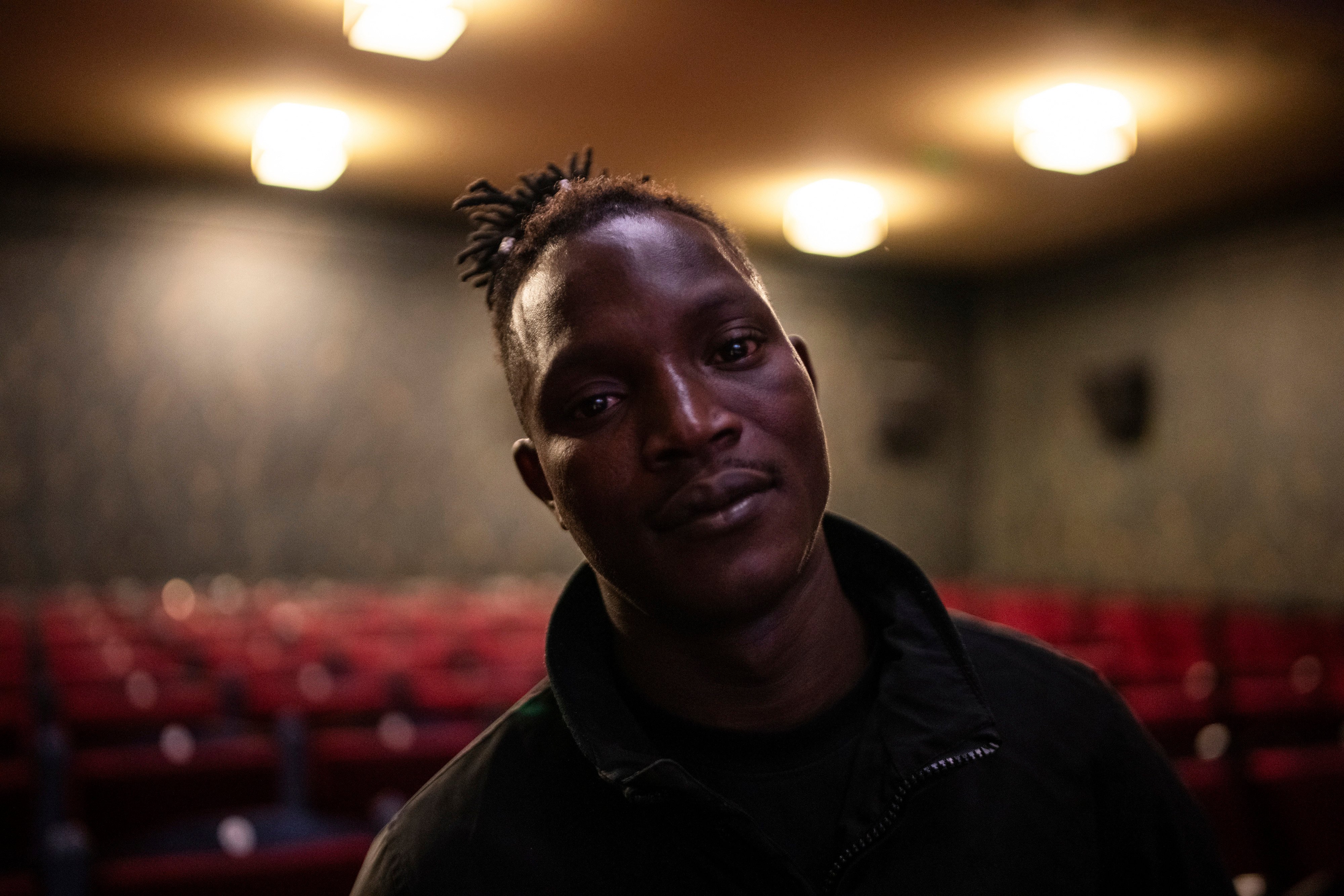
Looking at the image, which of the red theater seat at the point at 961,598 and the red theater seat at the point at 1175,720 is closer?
the red theater seat at the point at 1175,720

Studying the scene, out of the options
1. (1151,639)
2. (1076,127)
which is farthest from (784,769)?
(1151,639)

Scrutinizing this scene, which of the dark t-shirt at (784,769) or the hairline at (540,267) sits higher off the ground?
the hairline at (540,267)

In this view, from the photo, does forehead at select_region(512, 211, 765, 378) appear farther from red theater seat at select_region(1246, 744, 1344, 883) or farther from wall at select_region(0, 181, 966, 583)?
wall at select_region(0, 181, 966, 583)

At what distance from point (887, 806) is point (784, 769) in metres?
0.12

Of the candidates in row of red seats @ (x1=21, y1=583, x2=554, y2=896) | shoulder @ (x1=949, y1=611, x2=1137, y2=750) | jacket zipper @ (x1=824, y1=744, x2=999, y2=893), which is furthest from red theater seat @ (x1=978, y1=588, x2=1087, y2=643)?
jacket zipper @ (x1=824, y1=744, x2=999, y2=893)

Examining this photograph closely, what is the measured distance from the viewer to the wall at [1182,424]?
31.6 feet

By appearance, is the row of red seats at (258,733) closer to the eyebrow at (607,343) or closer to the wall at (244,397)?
the eyebrow at (607,343)

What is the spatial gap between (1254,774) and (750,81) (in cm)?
577

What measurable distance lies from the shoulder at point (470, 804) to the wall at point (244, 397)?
10.0 m

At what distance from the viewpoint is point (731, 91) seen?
7.56m

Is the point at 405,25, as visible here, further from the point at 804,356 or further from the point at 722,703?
the point at 722,703

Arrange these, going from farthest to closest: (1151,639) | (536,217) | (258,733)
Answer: (1151,639), (258,733), (536,217)

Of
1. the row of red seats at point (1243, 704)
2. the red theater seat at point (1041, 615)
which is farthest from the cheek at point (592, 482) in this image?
the red theater seat at point (1041, 615)

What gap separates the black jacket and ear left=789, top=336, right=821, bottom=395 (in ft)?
0.99
